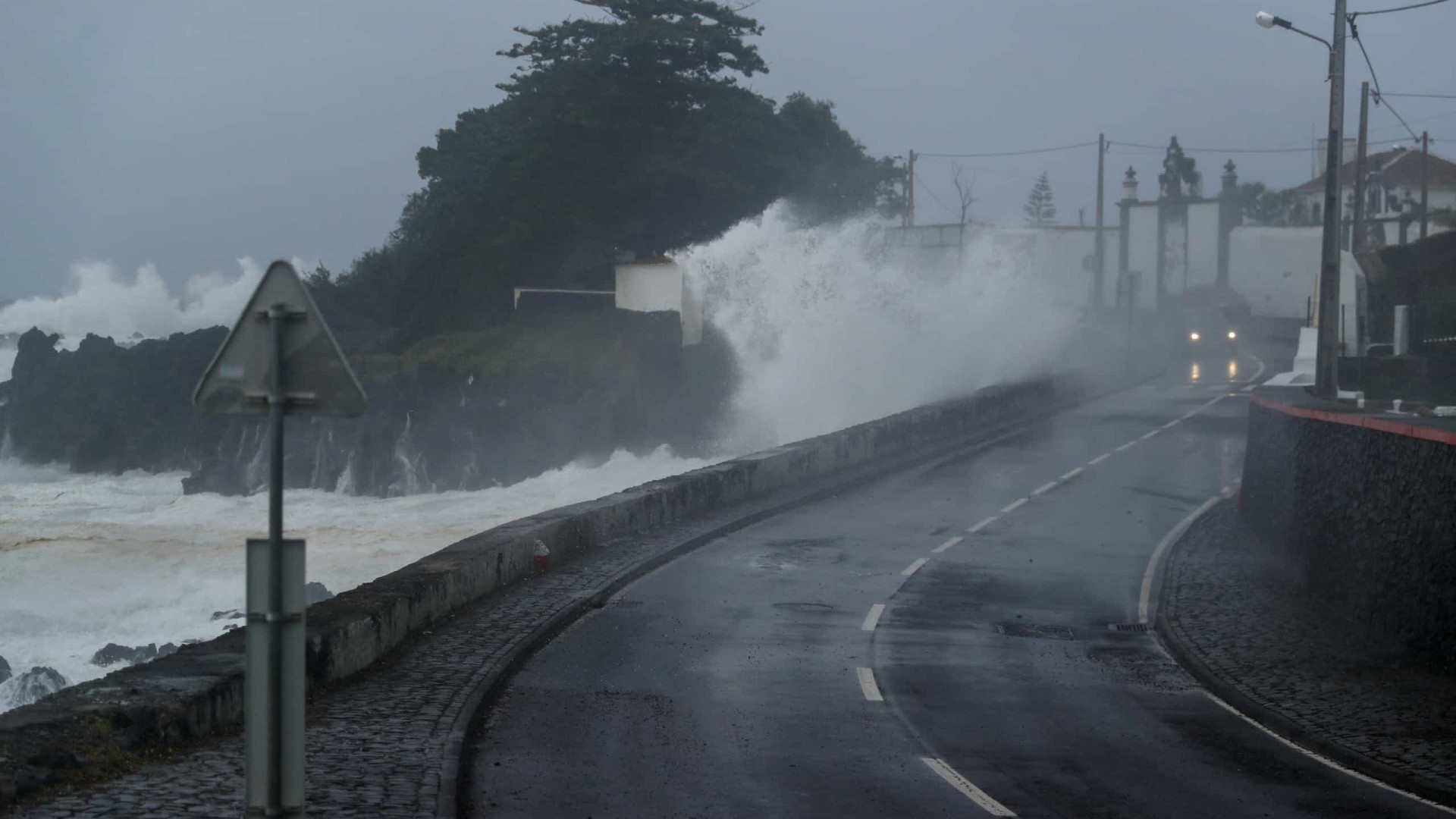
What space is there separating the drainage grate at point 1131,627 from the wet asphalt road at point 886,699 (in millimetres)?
116

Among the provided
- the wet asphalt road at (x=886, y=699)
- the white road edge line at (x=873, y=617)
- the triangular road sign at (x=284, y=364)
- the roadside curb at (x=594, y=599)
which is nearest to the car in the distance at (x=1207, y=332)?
the roadside curb at (x=594, y=599)

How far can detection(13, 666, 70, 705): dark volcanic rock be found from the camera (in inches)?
752

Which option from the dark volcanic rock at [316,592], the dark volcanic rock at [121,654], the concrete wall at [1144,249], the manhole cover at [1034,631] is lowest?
the dark volcanic rock at [121,654]

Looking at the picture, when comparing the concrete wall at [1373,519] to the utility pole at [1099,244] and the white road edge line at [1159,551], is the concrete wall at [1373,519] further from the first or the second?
the utility pole at [1099,244]

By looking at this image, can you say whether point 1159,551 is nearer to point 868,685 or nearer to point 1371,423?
point 1371,423

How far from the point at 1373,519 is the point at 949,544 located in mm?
6578

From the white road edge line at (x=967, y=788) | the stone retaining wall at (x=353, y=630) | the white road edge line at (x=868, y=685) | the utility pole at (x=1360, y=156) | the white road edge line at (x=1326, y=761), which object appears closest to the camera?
the stone retaining wall at (x=353, y=630)

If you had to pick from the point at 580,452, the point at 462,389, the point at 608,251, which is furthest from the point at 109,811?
the point at 608,251

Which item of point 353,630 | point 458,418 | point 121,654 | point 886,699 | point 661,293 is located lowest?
point 121,654

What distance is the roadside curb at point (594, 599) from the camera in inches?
317

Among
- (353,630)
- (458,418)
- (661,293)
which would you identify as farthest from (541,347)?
(353,630)

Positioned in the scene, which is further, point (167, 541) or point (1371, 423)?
point (167, 541)

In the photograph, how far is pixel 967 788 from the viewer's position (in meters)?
8.32

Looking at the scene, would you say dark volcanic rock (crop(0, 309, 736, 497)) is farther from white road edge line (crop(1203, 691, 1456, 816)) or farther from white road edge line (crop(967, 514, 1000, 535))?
white road edge line (crop(1203, 691, 1456, 816))
